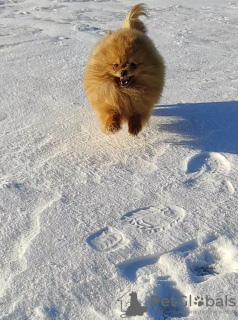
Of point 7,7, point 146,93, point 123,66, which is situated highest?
point 123,66

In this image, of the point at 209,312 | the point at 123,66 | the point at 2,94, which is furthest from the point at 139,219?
the point at 2,94

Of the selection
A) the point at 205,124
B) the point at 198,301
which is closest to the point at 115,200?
the point at 198,301

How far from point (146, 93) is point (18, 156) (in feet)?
3.05

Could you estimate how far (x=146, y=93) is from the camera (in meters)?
2.91

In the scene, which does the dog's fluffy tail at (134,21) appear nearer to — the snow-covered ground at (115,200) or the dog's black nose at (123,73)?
the snow-covered ground at (115,200)

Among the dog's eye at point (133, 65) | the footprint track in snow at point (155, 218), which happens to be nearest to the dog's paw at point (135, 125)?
the dog's eye at point (133, 65)

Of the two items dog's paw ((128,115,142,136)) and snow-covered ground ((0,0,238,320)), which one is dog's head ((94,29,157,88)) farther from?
snow-covered ground ((0,0,238,320))

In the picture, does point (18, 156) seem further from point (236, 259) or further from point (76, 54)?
point (76, 54)

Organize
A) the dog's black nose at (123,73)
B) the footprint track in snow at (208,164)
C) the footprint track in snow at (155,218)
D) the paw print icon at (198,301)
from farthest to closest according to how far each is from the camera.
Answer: the dog's black nose at (123,73) < the footprint track in snow at (208,164) < the footprint track in snow at (155,218) < the paw print icon at (198,301)

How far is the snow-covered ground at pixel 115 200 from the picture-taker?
1681 millimetres

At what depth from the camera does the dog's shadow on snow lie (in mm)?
2846

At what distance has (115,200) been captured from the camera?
2.29 meters

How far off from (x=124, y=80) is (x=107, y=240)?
3.84 feet

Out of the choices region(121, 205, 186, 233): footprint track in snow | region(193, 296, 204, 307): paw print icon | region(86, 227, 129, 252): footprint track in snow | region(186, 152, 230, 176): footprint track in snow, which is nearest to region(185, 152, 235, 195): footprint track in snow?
region(186, 152, 230, 176): footprint track in snow
